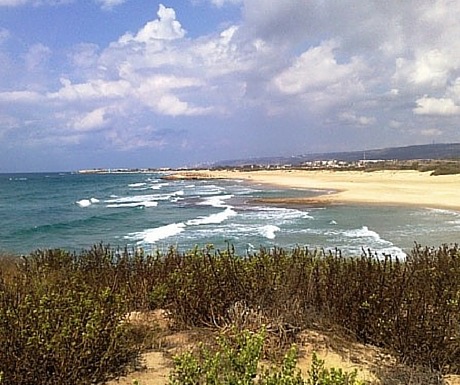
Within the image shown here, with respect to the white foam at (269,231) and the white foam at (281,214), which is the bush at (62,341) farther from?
the white foam at (281,214)

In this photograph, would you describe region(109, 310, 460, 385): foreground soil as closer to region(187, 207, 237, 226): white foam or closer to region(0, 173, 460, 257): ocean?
region(0, 173, 460, 257): ocean

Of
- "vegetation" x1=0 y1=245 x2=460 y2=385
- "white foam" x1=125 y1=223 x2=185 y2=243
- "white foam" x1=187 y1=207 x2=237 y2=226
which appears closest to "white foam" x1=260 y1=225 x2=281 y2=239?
"white foam" x1=187 y1=207 x2=237 y2=226

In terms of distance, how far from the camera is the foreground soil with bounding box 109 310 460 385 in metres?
4.38

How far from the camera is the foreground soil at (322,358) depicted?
14.4 ft

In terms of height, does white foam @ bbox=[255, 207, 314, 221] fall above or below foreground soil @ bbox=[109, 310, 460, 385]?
below

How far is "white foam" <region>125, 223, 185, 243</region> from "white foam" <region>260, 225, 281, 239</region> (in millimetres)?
4396

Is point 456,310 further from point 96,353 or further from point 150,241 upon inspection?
point 150,241

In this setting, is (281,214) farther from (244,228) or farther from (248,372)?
(248,372)

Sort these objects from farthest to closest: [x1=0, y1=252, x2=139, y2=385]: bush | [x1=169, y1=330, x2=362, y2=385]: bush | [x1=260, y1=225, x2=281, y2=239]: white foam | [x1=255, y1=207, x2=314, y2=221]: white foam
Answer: [x1=255, y1=207, x2=314, y2=221]: white foam, [x1=260, y1=225, x2=281, y2=239]: white foam, [x1=0, y1=252, x2=139, y2=385]: bush, [x1=169, y1=330, x2=362, y2=385]: bush

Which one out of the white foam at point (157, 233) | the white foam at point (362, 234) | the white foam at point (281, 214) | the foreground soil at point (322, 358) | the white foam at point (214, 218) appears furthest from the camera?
the white foam at point (281, 214)

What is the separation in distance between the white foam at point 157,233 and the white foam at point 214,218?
1.01 metres

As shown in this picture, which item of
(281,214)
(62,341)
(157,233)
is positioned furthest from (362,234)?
(62,341)

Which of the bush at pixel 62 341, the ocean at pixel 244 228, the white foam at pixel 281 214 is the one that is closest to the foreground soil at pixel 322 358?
the bush at pixel 62 341

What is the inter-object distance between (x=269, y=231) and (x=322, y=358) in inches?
701
